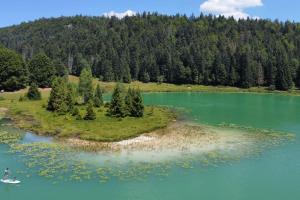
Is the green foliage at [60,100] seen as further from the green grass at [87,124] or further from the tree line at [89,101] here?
the green grass at [87,124]

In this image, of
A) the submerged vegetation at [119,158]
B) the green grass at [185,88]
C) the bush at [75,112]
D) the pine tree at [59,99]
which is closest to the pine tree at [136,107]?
the bush at [75,112]

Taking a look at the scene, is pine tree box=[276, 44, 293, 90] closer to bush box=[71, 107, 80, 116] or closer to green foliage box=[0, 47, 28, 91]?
green foliage box=[0, 47, 28, 91]

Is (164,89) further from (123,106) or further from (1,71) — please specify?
(123,106)

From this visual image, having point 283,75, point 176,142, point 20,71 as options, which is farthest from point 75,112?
point 283,75

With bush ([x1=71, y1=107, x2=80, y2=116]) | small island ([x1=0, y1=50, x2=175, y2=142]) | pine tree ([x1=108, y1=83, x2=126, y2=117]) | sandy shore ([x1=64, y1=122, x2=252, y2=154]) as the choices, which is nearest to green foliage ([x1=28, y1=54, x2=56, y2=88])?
small island ([x1=0, y1=50, x2=175, y2=142])

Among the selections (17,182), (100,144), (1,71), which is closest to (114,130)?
(100,144)

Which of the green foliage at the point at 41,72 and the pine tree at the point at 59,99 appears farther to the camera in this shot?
the green foliage at the point at 41,72
